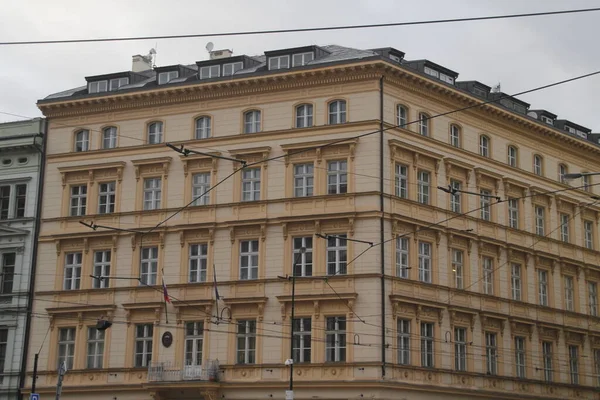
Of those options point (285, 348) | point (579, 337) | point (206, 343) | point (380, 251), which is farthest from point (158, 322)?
point (579, 337)

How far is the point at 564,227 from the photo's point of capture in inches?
2416

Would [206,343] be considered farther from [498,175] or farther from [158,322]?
[498,175]

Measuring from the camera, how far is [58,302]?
55156 mm

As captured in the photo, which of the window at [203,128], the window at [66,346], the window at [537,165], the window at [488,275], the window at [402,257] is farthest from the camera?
the window at [537,165]

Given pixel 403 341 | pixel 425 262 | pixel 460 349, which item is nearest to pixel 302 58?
pixel 425 262

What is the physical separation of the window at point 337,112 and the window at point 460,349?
35.9ft

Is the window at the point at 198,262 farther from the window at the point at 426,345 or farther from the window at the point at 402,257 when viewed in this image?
the window at the point at 426,345

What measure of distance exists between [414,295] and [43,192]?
19384 millimetres

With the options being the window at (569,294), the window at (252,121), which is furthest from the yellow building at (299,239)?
the window at (569,294)

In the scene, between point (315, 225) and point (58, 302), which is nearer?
point (315, 225)

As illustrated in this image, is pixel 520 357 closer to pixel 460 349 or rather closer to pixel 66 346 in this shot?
pixel 460 349

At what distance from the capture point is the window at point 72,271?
2180 inches

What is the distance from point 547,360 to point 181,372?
18763 millimetres

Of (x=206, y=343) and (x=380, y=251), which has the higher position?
(x=380, y=251)
